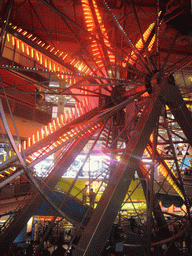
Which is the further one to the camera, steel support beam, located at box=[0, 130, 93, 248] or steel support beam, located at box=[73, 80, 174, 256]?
steel support beam, located at box=[0, 130, 93, 248]

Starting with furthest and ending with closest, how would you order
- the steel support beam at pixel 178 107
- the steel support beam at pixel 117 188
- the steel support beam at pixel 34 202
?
the steel support beam at pixel 34 202 → the steel support beam at pixel 178 107 → the steel support beam at pixel 117 188

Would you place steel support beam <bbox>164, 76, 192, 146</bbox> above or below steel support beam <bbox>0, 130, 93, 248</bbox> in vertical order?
above

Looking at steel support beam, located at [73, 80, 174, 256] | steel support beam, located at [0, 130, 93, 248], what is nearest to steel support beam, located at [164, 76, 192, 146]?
steel support beam, located at [73, 80, 174, 256]

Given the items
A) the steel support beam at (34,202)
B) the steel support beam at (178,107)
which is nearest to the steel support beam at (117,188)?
the steel support beam at (178,107)

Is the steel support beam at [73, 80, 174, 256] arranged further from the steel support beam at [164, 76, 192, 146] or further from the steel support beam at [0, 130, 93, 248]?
the steel support beam at [0, 130, 93, 248]

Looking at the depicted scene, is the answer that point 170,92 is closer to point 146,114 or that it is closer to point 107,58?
point 146,114

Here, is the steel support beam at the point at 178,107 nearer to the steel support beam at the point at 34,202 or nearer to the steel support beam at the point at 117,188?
the steel support beam at the point at 117,188

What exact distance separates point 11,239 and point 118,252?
13.2 ft

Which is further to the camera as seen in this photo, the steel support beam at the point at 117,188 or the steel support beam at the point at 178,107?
the steel support beam at the point at 178,107

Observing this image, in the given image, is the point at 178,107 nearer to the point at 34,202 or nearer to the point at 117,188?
the point at 117,188

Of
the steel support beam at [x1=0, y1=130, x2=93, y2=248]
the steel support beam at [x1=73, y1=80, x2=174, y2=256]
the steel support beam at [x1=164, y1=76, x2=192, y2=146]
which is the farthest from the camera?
the steel support beam at [x1=0, y1=130, x2=93, y2=248]

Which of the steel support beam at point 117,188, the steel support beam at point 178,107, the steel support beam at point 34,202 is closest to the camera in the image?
the steel support beam at point 117,188

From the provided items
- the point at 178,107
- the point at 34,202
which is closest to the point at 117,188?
the point at 178,107

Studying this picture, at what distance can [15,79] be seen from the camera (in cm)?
1733
